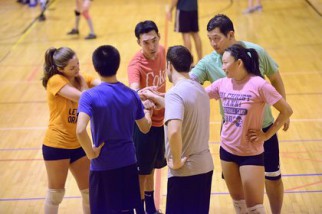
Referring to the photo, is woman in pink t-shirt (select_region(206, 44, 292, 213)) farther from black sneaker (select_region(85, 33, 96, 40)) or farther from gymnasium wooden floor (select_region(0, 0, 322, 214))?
black sneaker (select_region(85, 33, 96, 40))

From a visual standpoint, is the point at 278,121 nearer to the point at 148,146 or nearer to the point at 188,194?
the point at 188,194

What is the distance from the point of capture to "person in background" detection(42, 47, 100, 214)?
545 centimetres

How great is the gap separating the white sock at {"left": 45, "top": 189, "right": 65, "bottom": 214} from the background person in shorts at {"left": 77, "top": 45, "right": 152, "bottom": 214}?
0.92 metres

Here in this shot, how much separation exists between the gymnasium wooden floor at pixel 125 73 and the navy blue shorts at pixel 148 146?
1.01m

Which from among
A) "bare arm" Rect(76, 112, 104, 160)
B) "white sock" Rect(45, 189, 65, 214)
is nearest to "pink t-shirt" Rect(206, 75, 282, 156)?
"bare arm" Rect(76, 112, 104, 160)

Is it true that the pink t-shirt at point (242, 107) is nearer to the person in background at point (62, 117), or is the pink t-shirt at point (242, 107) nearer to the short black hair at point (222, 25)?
the short black hair at point (222, 25)

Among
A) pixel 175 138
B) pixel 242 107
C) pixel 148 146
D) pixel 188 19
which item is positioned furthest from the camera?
pixel 188 19

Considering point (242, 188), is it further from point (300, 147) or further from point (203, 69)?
point (300, 147)

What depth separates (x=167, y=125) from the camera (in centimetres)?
457

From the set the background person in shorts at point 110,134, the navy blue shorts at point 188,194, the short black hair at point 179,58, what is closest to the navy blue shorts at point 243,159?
the navy blue shorts at point 188,194

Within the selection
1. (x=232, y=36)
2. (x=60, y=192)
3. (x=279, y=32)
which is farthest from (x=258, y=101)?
(x=279, y=32)

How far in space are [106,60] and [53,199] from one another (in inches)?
71.7

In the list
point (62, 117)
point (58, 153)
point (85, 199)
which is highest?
point (62, 117)

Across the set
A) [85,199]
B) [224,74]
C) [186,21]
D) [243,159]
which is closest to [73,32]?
[186,21]
